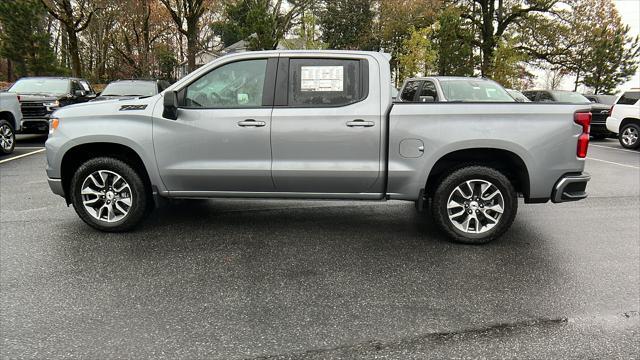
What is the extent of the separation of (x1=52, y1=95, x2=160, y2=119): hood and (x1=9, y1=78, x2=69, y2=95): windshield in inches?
395

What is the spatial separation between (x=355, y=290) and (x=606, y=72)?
3505cm

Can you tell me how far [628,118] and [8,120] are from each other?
16.1m

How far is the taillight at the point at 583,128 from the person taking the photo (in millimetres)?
4523

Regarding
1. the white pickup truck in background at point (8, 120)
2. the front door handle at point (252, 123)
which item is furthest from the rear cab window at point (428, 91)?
the white pickup truck in background at point (8, 120)

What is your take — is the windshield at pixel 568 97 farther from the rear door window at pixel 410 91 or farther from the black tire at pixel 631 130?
Result: the rear door window at pixel 410 91

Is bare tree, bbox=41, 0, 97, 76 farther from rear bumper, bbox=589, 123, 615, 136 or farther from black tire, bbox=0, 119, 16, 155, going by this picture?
rear bumper, bbox=589, 123, 615, 136

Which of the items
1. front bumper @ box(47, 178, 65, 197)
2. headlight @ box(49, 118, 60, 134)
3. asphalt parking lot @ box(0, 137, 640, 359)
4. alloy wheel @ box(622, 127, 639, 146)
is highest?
headlight @ box(49, 118, 60, 134)

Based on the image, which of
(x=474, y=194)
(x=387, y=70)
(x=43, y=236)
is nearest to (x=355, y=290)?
(x=474, y=194)

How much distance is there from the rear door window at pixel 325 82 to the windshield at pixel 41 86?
37.7ft

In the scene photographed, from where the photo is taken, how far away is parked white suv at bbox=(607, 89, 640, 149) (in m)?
13.1

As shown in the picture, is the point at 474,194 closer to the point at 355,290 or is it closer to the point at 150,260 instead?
the point at 355,290

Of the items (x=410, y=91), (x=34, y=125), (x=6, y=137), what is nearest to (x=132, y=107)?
(x=410, y=91)

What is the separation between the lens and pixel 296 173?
4.78 meters

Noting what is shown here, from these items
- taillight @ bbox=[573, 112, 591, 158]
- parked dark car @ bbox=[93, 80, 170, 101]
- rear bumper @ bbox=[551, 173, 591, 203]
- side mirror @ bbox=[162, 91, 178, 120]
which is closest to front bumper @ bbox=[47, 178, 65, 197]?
side mirror @ bbox=[162, 91, 178, 120]
